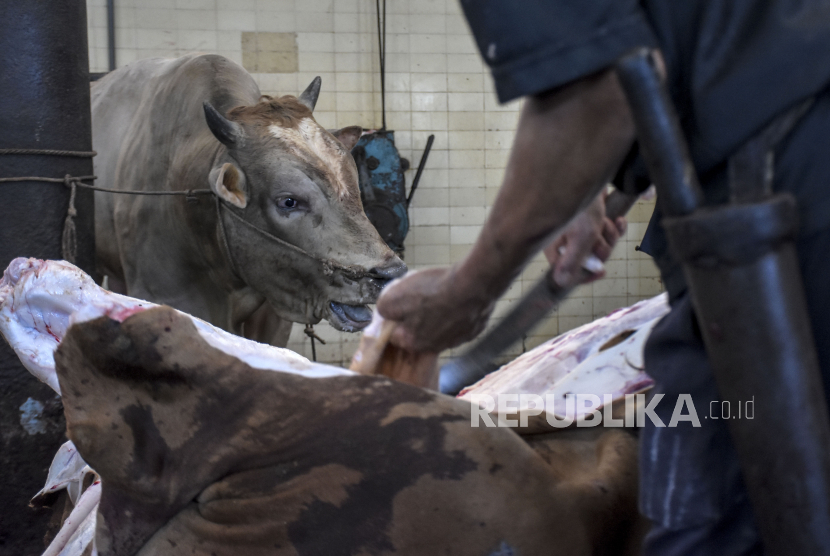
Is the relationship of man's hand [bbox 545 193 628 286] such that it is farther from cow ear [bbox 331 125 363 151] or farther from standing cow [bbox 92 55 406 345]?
cow ear [bbox 331 125 363 151]

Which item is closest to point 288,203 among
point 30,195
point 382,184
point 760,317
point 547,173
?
point 30,195

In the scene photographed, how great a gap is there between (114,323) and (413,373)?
0.47 meters

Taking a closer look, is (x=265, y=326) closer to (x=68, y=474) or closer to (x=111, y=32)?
(x=68, y=474)

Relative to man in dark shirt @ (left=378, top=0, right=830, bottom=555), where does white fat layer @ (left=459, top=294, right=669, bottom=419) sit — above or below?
below

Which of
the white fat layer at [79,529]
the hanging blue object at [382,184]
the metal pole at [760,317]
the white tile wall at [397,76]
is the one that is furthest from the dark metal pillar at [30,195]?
the white tile wall at [397,76]

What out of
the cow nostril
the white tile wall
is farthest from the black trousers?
the white tile wall

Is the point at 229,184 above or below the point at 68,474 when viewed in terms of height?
above

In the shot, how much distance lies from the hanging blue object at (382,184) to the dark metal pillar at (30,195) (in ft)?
9.62

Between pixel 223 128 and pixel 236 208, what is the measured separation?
0.99 ft

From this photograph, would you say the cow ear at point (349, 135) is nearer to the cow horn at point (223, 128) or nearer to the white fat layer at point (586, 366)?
the cow horn at point (223, 128)

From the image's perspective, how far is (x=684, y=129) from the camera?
730 mm

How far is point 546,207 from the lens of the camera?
2.30ft

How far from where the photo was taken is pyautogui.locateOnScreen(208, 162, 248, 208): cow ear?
2.63 meters

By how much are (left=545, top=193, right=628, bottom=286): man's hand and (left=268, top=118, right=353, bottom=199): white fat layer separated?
166 cm
